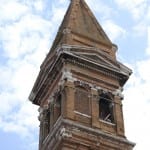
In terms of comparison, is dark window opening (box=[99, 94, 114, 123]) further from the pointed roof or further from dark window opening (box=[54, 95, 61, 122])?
the pointed roof

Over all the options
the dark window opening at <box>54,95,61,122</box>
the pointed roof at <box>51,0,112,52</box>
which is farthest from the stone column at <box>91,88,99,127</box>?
the pointed roof at <box>51,0,112,52</box>

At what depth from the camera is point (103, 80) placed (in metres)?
31.6

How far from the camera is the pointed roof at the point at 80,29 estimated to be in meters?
33.3

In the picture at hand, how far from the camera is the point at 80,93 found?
3052 cm

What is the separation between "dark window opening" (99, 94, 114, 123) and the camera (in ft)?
102

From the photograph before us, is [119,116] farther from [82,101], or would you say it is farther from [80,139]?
[80,139]

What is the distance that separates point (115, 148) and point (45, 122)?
5.44 metres

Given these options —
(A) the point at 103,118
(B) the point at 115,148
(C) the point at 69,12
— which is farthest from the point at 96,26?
(B) the point at 115,148

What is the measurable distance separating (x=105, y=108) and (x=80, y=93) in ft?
7.11

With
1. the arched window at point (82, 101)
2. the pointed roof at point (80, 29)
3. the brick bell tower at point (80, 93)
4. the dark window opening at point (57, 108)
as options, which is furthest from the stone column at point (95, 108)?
the pointed roof at point (80, 29)

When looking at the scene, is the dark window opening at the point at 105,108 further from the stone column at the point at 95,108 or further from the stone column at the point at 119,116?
the stone column at the point at 95,108

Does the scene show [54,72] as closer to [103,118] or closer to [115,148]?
[103,118]

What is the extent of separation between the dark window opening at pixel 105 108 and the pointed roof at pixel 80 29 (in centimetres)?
378

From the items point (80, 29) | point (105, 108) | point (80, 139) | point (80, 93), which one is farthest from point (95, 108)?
point (80, 29)
